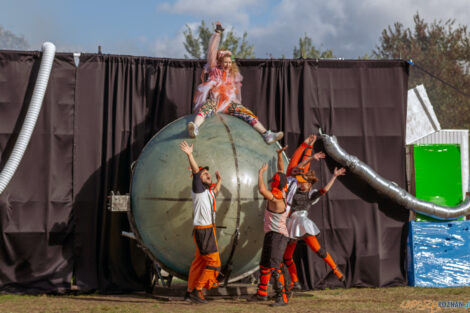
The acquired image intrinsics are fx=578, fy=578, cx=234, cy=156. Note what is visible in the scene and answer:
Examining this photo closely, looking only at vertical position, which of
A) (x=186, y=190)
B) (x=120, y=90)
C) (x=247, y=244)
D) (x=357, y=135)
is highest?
(x=120, y=90)

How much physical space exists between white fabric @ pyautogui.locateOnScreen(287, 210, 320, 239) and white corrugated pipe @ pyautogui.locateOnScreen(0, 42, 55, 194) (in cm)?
411

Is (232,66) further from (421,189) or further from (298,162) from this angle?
(421,189)

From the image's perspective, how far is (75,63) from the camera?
9188 mm

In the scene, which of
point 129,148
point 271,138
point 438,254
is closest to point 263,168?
point 271,138

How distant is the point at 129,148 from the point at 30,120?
5.04 ft

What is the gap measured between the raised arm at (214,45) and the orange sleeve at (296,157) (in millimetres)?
1805

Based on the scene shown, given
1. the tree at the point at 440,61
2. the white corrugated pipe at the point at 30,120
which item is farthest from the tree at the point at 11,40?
the white corrugated pipe at the point at 30,120

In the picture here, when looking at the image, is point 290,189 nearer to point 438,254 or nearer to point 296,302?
point 296,302

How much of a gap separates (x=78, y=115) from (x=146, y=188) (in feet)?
7.54

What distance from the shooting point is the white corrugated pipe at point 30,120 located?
861 cm

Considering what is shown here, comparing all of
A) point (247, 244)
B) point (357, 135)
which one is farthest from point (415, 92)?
point (247, 244)

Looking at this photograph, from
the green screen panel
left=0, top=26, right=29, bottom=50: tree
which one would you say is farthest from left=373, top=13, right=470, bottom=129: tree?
left=0, top=26, right=29, bottom=50: tree

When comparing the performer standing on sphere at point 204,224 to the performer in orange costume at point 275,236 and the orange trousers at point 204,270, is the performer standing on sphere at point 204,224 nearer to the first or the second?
the orange trousers at point 204,270

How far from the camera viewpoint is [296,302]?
25.7ft
